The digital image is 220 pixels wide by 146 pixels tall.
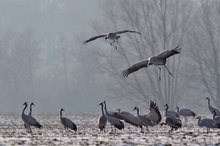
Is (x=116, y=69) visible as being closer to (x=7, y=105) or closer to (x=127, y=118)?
(x=7, y=105)

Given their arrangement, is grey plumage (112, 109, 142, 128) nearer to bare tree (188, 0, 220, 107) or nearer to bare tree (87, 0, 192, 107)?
bare tree (87, 0, 192, 107)

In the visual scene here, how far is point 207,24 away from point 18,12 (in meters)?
94.4

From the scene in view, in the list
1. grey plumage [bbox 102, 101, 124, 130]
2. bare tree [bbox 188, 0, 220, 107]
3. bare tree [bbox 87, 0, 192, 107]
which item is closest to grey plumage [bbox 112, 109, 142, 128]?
grey plumage [bbox 102, 101, 124, 130]

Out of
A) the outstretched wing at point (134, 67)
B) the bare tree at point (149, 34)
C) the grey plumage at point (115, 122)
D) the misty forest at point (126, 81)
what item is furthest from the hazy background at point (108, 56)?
the grey plumage at point (115, 122)

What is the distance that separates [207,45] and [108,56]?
8768 millimetres

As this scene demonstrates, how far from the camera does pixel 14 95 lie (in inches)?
3812

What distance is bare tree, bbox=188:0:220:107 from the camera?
6669cm

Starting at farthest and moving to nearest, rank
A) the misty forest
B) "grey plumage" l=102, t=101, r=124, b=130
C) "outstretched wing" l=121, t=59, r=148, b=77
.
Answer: "outstretched wing" l=121, t=59, r=148, b=77
the misty forest
"grey plumage" l=102, t=101, r=124, b=130

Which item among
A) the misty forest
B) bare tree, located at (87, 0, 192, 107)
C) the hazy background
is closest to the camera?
the misty forest

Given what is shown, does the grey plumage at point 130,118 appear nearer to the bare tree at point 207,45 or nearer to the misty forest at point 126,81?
the misty forest at point 126,81

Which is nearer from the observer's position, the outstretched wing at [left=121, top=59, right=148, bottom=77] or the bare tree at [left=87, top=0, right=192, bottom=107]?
the outstretched wing at [left=121, top=59, right=148, bottom=77]

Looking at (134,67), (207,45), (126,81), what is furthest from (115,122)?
(207,45)

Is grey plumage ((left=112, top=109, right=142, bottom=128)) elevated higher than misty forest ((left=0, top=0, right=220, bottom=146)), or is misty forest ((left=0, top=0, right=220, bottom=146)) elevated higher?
misty forest ((left=0, top=0, right=220, bottom=146))

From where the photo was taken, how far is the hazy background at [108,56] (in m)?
67.4
